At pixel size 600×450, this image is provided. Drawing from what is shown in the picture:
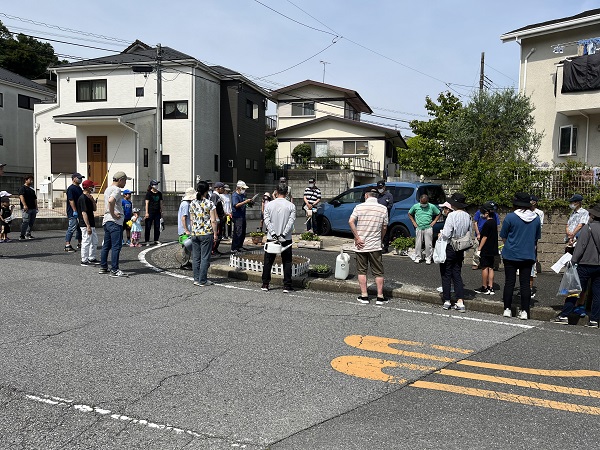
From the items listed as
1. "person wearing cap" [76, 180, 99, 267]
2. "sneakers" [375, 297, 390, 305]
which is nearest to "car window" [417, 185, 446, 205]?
"sneakers" [375, 297, 390, 305]

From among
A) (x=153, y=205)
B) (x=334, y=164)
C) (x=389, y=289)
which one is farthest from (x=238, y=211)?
(x=334, y=164)

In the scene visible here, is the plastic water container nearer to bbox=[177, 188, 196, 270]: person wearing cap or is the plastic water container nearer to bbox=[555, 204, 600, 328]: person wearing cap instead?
bbox=[177, 188, 196, 270]: person wearing cap

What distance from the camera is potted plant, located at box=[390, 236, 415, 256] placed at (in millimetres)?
12094

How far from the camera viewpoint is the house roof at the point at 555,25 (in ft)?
57.5

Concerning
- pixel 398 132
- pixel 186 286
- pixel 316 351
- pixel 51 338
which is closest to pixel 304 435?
pixel 316 351

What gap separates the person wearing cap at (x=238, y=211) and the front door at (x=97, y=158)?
15.9 metres

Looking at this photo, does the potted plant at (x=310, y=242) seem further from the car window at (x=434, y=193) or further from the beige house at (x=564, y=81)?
the beige house at (x=564, y=81)

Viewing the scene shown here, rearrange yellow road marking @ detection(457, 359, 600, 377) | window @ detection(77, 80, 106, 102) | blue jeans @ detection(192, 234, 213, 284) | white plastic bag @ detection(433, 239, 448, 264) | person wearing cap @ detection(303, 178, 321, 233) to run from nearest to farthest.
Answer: yellow road marking @ detection(457, 359, 600, 377) → white plastic bag @ detection(433, 239, 448, 264) → blue jeans @ detection(192, 234, 213, 284) → person wearing cap @ detection(303, 178, 321, 233) → window @ detection(77, 80, 106, 102)

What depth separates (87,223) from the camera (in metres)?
9.81

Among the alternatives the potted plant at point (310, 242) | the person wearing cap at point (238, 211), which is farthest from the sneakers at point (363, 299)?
the potted plant at point (310, 242)

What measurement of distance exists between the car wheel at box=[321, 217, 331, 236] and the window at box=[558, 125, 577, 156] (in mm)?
9770

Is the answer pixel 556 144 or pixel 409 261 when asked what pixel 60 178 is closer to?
pixel 409 261

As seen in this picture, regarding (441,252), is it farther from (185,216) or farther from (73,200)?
(73,200)

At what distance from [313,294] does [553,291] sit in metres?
4.32
